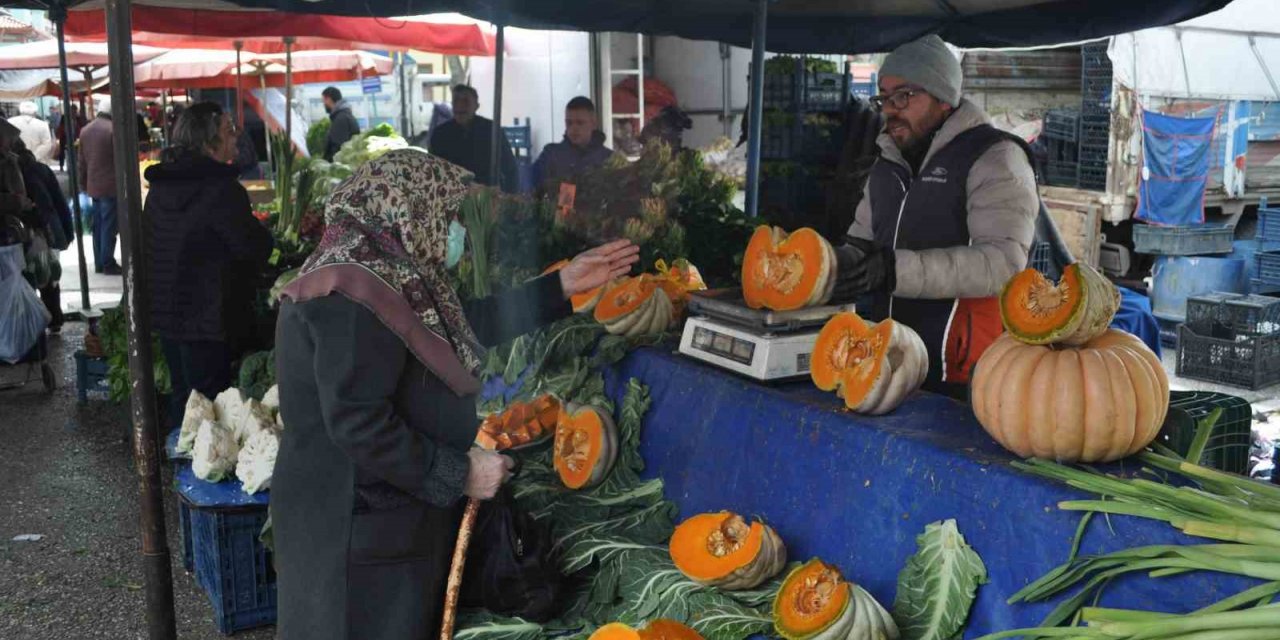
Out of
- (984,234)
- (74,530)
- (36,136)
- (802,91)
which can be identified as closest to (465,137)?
(802,91)

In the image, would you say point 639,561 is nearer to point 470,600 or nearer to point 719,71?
point 470,600

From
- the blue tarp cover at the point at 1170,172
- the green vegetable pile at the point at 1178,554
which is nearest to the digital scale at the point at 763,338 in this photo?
the green vegetable pile at the point at 1178,554

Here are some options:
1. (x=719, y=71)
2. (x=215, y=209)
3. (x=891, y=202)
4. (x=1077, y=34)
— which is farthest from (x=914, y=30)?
(x=719, y=71)

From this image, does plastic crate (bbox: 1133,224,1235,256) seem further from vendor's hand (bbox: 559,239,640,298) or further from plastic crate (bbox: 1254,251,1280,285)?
vendor's hand (bbox: 559,239,640,298)

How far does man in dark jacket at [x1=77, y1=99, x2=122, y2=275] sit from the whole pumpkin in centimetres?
1252

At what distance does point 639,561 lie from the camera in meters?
2.93

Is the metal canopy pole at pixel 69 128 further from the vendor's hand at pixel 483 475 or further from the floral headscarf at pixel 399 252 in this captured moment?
the vendor's hand at pixel 483 475

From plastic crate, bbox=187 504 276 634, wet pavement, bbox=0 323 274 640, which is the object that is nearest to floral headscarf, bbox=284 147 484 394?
plastic crate, bbox=187 504 276 634

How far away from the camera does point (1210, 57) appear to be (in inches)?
463

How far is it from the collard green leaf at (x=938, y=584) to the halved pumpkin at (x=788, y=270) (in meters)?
0.82

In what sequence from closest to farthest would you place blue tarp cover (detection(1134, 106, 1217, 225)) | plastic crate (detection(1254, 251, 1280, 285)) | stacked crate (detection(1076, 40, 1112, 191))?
plastic crate (detection(1254, 251, 1280, 285))
blue tarp cover (detection(1134, 106, 1217, 225))
stacked crate (detection(1076, 40, 1112, 191))

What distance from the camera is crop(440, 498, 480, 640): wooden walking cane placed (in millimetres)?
Answer: 2861

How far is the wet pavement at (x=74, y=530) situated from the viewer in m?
4.40

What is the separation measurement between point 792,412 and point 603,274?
76cm
